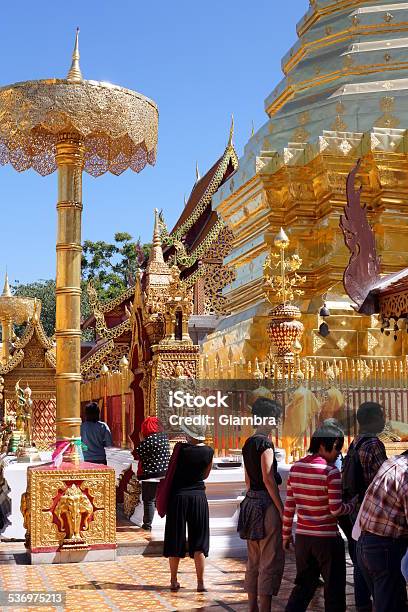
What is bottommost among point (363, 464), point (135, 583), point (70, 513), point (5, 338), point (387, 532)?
point (135, 583)

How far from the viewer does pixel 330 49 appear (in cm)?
1677

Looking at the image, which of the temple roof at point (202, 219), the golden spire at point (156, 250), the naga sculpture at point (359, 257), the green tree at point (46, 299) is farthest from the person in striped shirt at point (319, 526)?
the green tree at point (46, 299)

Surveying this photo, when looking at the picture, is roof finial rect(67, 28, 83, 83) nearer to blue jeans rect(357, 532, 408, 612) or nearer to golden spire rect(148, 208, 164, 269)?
blue jeans rect(357, 532, 408, 612)

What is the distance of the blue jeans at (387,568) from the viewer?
4414 millimetres

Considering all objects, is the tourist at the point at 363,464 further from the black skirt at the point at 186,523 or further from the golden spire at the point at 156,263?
the golden spire at the point at 156,263

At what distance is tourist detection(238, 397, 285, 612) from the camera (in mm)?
5664

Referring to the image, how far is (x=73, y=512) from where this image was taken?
26.3 ft

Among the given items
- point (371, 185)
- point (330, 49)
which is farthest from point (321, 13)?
point (371, 185)

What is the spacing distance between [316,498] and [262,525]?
1.93ft

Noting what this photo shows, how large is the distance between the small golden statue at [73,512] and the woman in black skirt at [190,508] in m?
1.26

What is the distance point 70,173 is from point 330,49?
973 cm

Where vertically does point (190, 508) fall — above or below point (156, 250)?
below

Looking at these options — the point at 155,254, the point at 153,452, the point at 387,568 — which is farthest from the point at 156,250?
the point at 387,568

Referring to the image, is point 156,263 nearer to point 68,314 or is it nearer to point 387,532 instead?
point 68,314
